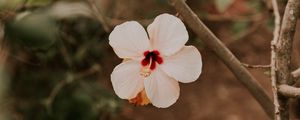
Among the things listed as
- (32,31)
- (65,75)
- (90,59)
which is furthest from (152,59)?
(90,59)

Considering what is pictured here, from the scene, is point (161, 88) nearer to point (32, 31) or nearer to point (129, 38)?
point (129, 38)

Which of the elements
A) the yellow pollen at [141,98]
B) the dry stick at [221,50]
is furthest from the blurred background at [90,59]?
the yellow pollen at [141,98]

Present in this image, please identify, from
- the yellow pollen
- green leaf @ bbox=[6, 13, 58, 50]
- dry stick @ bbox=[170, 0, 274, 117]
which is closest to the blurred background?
green leaf @ bbox=[6, 13, 58, 50]

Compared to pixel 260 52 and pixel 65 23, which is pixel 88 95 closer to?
pixel 65 23

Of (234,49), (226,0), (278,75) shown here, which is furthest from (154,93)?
(234,49)

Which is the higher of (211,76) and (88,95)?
(88,95)

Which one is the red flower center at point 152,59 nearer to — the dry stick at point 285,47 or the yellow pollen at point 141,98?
the yellow pollen at point 141,98
